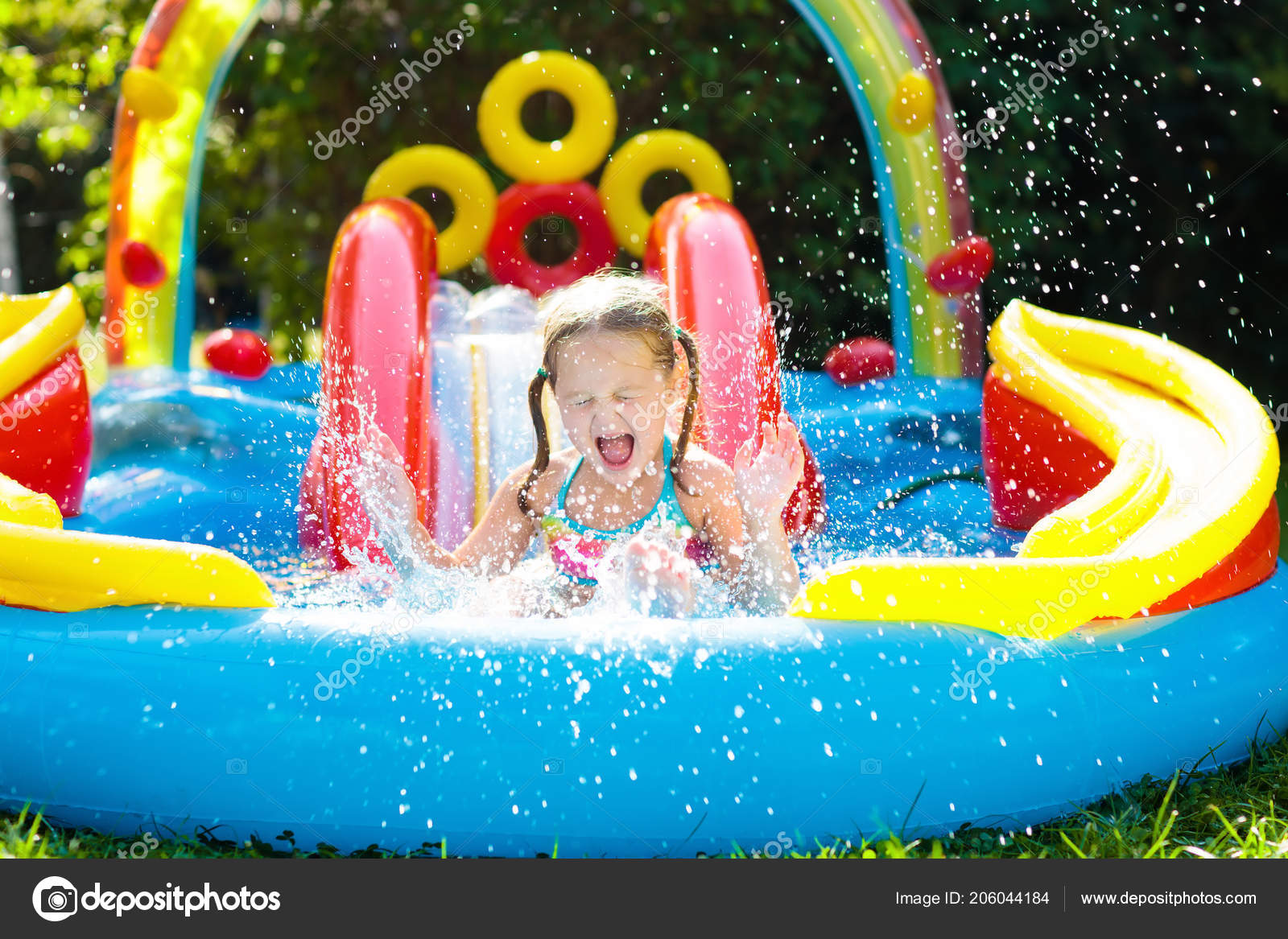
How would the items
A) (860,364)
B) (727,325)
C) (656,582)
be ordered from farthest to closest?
(860,364) → (727,325) → (656,582)

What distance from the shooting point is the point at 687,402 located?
2717 mm

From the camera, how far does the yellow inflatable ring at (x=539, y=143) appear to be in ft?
15.8

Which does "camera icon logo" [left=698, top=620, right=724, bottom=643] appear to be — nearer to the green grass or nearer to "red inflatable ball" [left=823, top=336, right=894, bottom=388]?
the green grass

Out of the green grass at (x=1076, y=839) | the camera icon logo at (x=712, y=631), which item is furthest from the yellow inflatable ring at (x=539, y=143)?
the green grass at (x=1076, y=839)

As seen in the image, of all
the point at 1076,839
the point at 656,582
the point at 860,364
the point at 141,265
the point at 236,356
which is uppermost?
the point at 141,265

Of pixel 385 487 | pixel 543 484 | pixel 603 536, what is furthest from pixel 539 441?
pixel 385 487

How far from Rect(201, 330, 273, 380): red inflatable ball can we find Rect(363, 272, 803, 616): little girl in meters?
2.13

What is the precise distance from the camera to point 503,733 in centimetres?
190

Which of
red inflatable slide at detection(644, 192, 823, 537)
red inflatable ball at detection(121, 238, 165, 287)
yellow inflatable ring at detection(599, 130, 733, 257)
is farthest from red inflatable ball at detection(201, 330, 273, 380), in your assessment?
red inflatable slide at detection(644, 192, 823, 537)

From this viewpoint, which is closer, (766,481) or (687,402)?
(766,481)

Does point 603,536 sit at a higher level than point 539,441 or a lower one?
lower

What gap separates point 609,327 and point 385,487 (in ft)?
1.76

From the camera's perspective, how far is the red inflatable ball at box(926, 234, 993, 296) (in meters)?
4.50

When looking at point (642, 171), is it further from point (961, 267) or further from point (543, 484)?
point (543, 484)
